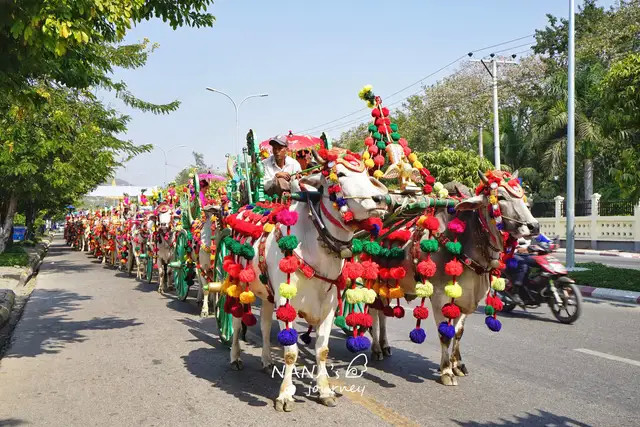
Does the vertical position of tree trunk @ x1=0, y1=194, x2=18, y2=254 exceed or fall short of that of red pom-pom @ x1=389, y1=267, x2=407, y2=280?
it exceeds it

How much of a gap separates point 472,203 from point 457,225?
0.91ft

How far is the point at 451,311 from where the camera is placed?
5641 mm

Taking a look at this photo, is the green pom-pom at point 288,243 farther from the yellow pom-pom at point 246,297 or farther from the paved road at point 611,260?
the paved road at point 611,260

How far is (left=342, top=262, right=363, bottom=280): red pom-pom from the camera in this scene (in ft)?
16.4

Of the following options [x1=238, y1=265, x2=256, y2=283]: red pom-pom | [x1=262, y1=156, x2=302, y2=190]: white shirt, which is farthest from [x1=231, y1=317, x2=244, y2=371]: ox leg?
[x1=262, y1=156, x2=302, y2=190]: white shirt

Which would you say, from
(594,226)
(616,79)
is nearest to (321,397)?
(616,79)

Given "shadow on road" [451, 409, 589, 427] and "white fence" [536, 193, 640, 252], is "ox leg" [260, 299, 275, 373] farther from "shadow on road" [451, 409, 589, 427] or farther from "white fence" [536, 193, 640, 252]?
"white fence" [536, 193, 640, 252]

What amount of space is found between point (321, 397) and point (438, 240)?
80.7 inches

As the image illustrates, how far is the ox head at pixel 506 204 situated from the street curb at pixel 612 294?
A: 749 centimetres

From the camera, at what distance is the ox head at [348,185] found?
4645mm

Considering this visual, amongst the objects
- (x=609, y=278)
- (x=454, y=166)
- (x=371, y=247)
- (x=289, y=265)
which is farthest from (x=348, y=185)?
(x=454, y=166)

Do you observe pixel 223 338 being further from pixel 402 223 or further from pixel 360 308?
pixel 402 223

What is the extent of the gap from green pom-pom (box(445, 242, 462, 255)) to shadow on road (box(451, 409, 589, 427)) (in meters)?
1.65

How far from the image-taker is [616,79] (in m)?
11.2
